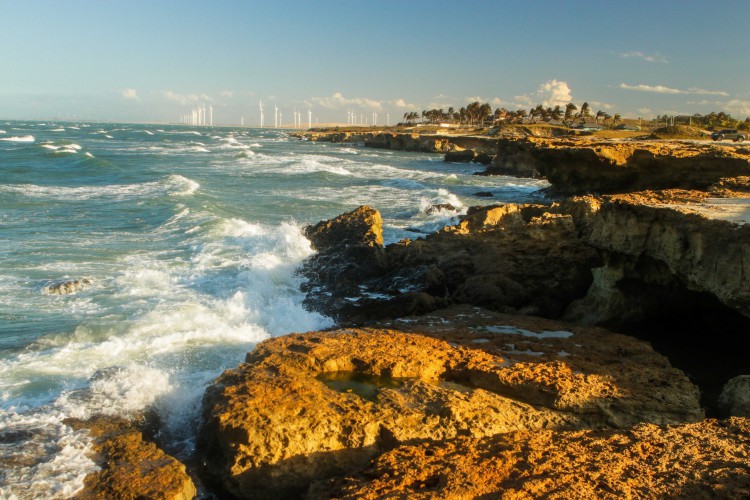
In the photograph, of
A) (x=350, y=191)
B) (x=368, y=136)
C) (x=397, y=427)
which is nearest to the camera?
(x=397, y=427)

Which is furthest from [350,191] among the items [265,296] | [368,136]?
[368,136]

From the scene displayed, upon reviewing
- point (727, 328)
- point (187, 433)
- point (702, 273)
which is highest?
point (702, 273)

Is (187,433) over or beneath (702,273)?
beneath

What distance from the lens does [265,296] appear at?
40.6 feet

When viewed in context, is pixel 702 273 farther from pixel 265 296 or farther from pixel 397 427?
pixel 265 296

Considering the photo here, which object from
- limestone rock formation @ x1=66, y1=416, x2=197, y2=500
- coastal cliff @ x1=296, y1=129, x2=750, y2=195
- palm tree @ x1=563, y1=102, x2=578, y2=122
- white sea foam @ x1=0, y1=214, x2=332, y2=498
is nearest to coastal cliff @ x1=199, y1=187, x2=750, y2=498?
limestone rock formation @ x1=66, y1=416, x2=197, y2=500

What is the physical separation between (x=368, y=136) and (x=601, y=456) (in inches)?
3956

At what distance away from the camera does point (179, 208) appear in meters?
23.5

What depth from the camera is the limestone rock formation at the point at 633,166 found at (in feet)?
54.1

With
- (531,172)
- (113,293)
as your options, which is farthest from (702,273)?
(531,172)

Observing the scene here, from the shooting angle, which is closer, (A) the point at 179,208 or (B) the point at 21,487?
(B) the point at 21,487

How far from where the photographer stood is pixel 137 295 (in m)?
12.3

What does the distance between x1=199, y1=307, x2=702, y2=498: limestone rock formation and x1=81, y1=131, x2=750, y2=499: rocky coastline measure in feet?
0.07

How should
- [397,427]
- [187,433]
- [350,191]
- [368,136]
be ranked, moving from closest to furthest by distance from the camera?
[397,427] < [187,433] < [350,191] < [368,136]
